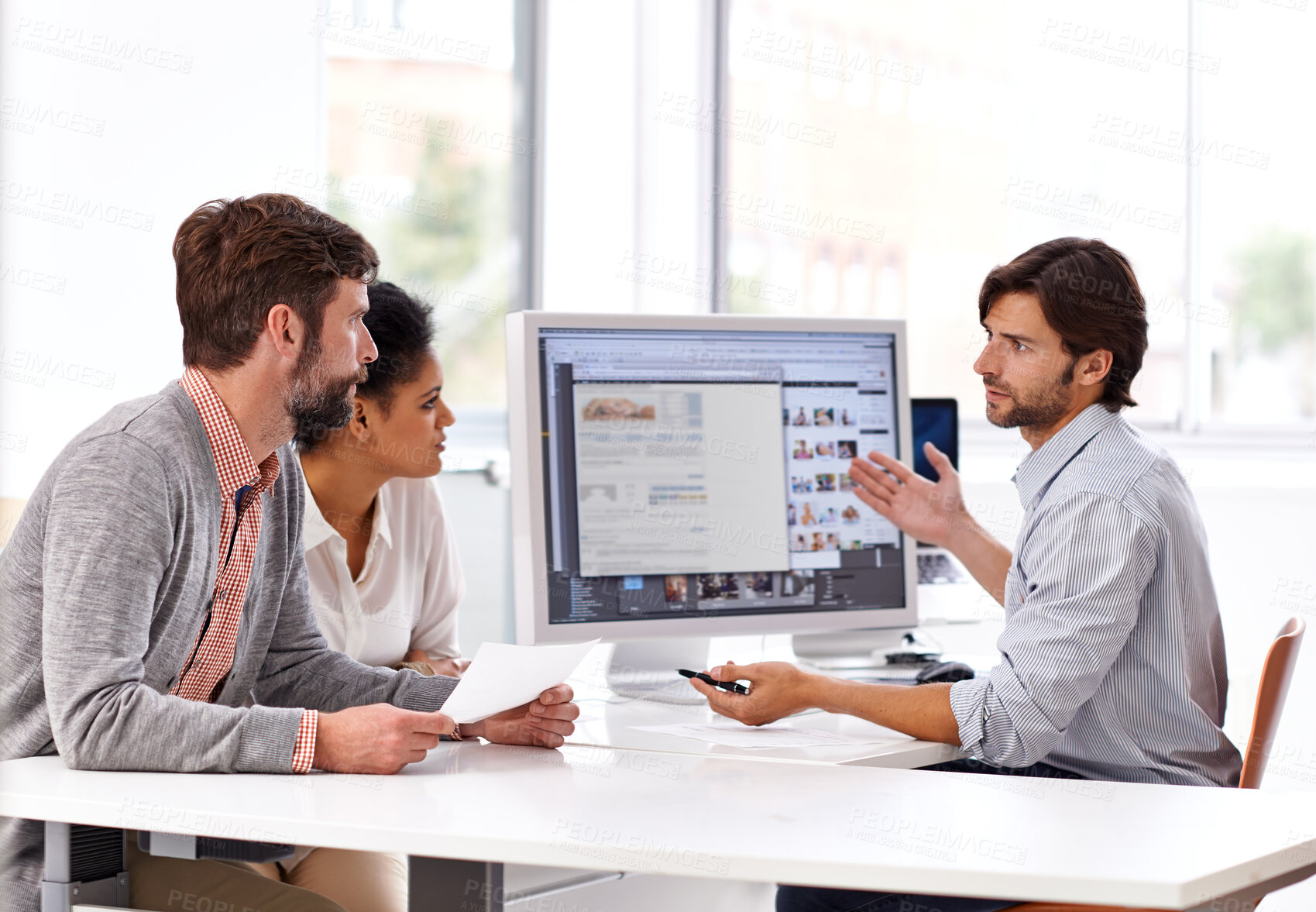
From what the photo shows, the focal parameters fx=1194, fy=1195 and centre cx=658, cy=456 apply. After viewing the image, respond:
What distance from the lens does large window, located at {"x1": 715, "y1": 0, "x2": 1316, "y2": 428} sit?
3600 millimetres

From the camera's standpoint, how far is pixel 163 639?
4.66ft

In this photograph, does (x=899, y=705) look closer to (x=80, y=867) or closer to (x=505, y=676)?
(x=505, y=676)

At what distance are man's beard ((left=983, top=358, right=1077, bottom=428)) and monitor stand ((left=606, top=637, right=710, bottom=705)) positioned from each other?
0.64 m

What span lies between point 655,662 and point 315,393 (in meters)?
0.83

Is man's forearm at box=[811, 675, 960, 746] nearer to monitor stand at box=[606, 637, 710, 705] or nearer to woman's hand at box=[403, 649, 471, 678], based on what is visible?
monitor stand at box=[606, 637, 710, 705]

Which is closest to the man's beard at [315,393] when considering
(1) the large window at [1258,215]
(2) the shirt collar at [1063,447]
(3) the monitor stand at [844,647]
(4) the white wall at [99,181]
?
(2) the shirt collar at [1063,447]

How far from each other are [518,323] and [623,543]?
0.38 metres

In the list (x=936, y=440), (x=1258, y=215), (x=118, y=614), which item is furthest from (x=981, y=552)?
(x=1258, y=215)

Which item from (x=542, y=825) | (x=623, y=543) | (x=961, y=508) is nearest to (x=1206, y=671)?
(x=961, y=508)

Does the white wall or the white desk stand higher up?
the white wall

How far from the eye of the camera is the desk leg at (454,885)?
45.3 inches

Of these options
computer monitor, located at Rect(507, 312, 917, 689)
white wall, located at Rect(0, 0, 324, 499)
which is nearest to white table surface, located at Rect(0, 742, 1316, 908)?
computer monitor, located at Rect(507, 312, 917, 689)

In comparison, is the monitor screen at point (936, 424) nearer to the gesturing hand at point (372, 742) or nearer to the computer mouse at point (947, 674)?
the computer mouse at point (947, 674)

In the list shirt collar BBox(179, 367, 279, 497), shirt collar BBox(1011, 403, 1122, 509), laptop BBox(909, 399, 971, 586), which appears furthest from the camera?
laptop BBox(909, 399, 971, 586)
